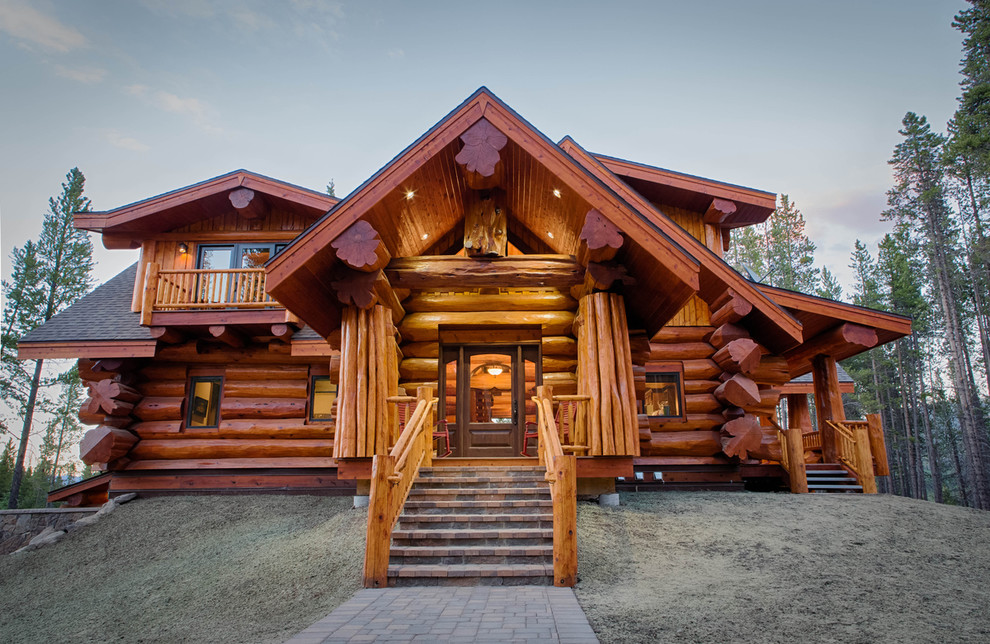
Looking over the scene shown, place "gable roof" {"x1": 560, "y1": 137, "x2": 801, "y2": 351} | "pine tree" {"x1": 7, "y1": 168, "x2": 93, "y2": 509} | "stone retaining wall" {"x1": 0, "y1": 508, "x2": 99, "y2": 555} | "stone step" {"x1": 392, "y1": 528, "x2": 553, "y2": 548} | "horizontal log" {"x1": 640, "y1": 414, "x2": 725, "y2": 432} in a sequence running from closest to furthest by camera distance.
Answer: "stone step" {"x1": 392, "y1": 528, "x2": 553, "y2": 548} → "gable roof" {"x1": 560, "y1": 137, "x2": 801, "y2": 351} → "stone retaining wall" {"x1": 0, "y1": 508, "x2": 99, "y2": 555} → "horizontal log" {"x1": 640, "y1": 414, "x2": 725, "y2": 432} → "pine tree" {"x1": 7, "y1": 168, "x2": 93, "y2": 509}

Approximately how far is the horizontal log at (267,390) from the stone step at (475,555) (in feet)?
27.9

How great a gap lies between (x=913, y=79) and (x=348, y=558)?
194ft

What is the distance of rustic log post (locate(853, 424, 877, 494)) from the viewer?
1134 cm

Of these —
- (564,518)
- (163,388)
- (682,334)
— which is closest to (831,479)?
(682,334)

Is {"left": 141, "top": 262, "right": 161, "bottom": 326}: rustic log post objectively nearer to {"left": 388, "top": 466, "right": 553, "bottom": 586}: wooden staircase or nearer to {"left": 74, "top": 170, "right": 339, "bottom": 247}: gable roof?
{"left": 74, "top": 170, "right": 339, "bottom": 247}: gable roof

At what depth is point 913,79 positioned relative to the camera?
45.7m

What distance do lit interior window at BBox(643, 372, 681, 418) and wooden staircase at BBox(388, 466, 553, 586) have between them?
6.20 metres

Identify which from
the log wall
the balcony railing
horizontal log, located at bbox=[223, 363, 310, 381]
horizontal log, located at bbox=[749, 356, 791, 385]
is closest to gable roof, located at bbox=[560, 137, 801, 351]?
horizontal log, located at bbox=[749, 356, 791, 385]

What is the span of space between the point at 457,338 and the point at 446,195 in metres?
3.10

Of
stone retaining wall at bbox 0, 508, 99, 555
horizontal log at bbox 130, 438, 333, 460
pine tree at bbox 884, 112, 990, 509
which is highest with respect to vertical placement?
pine tree at bbox 884, 112, 990, 509

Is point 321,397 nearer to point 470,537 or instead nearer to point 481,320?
point 481,320

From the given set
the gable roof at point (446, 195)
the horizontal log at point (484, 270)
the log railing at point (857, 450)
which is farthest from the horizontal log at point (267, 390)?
the log railing at point (857, 450)

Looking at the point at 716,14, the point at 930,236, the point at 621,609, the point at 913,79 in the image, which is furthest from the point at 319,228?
the point at 913,79

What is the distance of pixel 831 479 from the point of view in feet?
39.8
